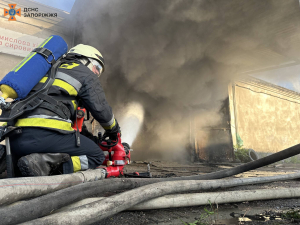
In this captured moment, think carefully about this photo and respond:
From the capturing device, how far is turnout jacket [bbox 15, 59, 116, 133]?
1.78 meters

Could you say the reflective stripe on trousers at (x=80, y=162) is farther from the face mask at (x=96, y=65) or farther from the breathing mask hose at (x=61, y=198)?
the face mask at (x=96, y=65)

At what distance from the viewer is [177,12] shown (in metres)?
5.05

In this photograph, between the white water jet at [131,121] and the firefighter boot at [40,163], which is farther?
the white water jet at [131,121]

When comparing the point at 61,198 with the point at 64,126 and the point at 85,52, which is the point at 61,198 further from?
the point at 85,52

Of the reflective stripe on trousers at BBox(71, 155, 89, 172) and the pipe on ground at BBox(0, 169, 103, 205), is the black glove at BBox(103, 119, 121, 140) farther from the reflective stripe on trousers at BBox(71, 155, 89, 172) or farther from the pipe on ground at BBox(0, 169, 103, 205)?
the pipe on ground at BBox(0, 169, 103, 205)

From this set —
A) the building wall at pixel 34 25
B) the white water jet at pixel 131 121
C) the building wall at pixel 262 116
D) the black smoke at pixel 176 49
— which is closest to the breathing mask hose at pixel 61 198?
the black smoke at pixel 176 49

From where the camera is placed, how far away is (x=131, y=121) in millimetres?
7500

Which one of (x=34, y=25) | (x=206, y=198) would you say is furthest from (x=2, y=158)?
(x=34, y=25)

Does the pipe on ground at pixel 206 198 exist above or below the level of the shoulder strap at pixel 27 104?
below

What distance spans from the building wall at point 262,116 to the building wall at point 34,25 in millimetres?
6419

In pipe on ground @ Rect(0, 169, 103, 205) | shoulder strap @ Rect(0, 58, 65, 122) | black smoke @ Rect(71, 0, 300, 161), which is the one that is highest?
black smoke @ Rect(71, 0, 300, 161)

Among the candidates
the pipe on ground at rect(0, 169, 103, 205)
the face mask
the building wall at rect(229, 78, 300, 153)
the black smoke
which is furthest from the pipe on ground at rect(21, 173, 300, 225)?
the building wall at rect(229, 78, 300, 153)

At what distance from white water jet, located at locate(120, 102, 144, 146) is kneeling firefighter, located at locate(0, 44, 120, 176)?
4.88 m

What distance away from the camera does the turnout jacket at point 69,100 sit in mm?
1782
